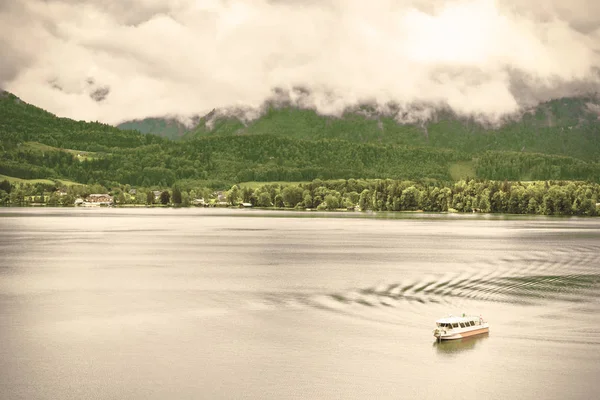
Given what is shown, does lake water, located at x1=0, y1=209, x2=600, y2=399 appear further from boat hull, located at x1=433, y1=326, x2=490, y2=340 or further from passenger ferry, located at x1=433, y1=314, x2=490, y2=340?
passenger ferry, located at x1=433, y1=314, x2=490, y2=340

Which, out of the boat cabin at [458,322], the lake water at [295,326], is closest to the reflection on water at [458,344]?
the lake water at [295,326]

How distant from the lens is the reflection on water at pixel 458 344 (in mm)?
40600

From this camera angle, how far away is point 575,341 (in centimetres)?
4181

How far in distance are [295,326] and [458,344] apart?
1024 cm

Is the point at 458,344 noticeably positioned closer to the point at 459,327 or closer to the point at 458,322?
the point at 459,327

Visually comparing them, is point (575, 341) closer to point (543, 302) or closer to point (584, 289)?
point (543, 302)

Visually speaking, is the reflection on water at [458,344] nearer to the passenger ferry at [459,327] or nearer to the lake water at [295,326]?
the lake water at [295,326]

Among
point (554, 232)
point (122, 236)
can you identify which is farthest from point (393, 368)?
point (554, 232)

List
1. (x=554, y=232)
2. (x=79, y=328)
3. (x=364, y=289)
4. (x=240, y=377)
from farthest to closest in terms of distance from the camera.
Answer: (x=554, y=232), (x=364, y=289), (x=79, y=328), (x=240, y=377)

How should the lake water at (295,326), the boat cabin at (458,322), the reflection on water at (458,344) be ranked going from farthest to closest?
1. the boat cabin at (458,322)
2. the reflection on water at (458,344)
3. the lake water at (295,326)

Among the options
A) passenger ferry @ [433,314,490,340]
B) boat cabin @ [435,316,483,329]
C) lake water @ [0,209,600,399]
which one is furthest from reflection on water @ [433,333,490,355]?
boat cabin @ [435,316,483,329]

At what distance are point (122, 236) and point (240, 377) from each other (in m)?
98.6

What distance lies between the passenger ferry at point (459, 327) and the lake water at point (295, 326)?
1.85ft

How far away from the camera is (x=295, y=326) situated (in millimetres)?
45875
